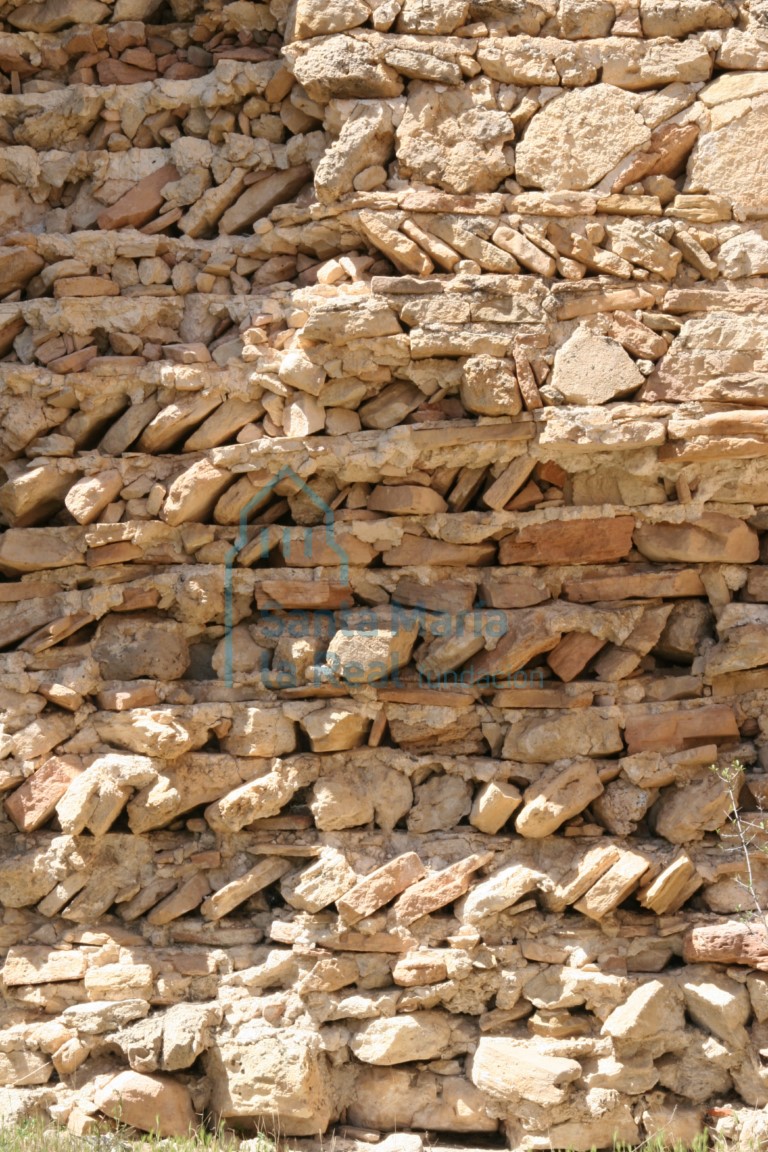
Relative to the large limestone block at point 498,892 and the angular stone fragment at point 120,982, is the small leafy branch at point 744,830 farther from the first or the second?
the angular stone fragment at point 120,982

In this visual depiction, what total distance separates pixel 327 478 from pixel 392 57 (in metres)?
1.64

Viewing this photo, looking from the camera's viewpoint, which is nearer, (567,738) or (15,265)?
(567,738)

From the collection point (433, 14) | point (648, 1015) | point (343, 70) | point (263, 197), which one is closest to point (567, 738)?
point (648, 1015)

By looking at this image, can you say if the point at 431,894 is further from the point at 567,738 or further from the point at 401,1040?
the point at 567,738

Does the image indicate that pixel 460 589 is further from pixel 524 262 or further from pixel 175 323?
pixel 175 323

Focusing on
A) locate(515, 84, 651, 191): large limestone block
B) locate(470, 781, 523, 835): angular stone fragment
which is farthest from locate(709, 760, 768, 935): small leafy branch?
locate(515, 84, 651, 191): large limestone block

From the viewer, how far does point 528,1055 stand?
420cm

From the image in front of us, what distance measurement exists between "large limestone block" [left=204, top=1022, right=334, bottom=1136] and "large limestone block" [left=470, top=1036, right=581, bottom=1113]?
564mm

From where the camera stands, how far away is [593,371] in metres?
4.52

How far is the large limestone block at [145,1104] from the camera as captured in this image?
412 cm

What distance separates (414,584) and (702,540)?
1117 millimetres

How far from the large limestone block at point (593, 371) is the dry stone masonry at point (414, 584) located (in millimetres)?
16

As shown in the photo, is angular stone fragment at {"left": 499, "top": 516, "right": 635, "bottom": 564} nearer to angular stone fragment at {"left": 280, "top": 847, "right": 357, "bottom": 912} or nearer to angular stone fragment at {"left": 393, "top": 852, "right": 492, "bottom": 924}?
angular stone fragment at {"left": 393, "top": 852, "right": 492, "bottom": 924}

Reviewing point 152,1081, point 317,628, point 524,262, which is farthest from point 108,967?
point 524,262
